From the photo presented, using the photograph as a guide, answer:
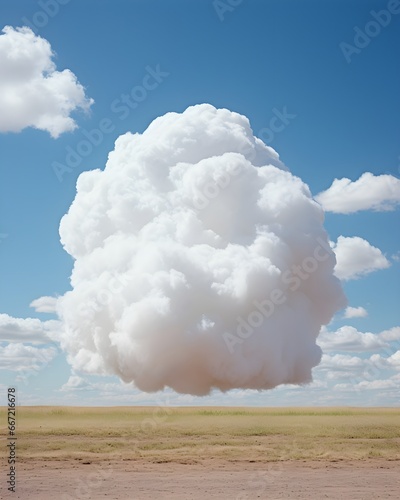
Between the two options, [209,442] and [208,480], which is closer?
[208,480]

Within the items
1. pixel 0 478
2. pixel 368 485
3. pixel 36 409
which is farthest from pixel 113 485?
pixel 36 409

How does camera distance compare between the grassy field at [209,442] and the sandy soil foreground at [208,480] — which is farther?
the grassy field at [209,442]

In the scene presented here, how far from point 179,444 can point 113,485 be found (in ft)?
49.1

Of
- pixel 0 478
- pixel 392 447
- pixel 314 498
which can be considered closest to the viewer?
pixel 314 498

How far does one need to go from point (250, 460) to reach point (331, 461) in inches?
211

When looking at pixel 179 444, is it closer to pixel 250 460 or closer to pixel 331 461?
pixel 250 460

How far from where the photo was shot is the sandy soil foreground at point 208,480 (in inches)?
1212

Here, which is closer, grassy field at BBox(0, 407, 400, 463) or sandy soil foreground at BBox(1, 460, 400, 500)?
sandy soil foreground at BBox(1, 460, 400, 500)

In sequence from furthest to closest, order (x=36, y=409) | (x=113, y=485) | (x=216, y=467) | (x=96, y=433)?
(x=36, y=409), (x=96, y=433), (x=216, y=467), (x=113, y=485)

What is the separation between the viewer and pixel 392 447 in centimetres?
4894

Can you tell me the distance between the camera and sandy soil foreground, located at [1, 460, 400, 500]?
30781 mm

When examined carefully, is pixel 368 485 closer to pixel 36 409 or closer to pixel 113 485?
pixel 113 485

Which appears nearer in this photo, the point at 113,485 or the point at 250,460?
the point at 113,485

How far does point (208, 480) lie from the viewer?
34375mm
